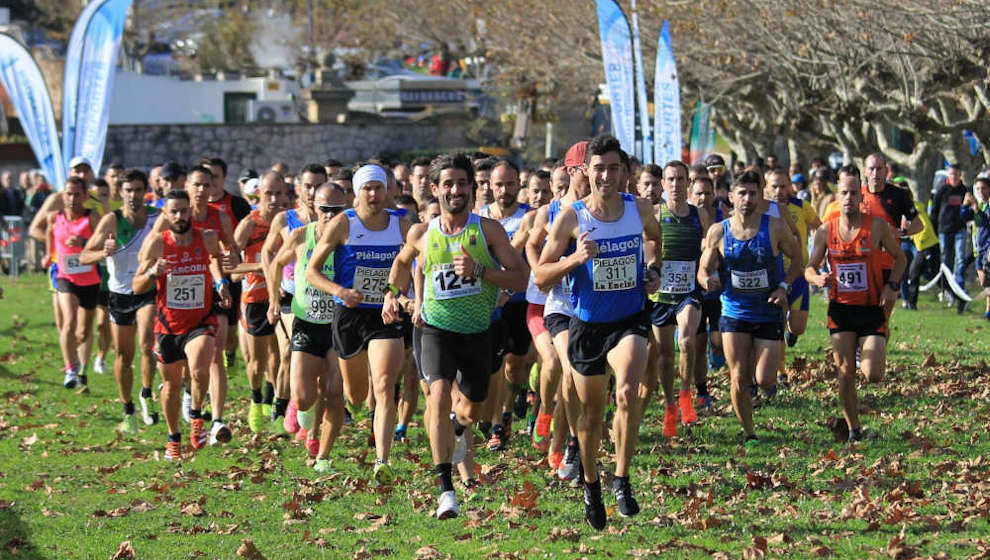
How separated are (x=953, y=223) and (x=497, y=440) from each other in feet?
35.8

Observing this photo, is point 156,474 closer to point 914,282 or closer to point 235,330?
point 235,330

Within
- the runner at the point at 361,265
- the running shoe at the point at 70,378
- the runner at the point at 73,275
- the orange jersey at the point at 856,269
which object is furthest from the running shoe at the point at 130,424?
the orange jersey at the point at 856,269

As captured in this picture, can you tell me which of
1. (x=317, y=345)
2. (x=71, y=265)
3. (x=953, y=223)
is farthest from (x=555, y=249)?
(x=953, y=223)

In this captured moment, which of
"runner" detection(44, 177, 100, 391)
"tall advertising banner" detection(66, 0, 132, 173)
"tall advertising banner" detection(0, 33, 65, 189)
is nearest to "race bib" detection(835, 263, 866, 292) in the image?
"runner" detection(44, 177, 100, 391)

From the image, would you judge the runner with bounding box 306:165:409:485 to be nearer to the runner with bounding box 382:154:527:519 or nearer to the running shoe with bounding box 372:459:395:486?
the running shoe with bounding box 372:459:395:486

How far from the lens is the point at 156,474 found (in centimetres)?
1013

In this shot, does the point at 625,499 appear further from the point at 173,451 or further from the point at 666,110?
the point at 666,110

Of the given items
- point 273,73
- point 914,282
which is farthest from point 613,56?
point 273,73

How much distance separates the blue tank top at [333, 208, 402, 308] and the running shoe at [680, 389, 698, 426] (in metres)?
3.01

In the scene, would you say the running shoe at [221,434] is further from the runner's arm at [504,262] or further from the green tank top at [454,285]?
the runner's arm at [504,262]

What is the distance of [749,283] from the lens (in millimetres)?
10164

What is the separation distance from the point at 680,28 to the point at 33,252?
1237 centimetres

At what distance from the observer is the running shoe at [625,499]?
7.77 meters

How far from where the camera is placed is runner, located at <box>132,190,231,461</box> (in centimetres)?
1042
